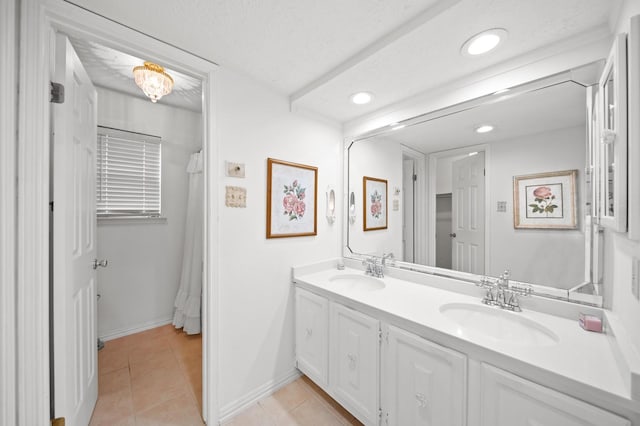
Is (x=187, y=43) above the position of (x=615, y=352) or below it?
above

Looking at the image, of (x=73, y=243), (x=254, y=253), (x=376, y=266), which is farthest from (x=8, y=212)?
(x=376, y=266)

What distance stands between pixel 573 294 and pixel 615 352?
350mm

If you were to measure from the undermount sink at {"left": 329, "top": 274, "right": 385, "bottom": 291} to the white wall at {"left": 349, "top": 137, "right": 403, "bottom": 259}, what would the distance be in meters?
0.27

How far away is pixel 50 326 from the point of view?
1133mm

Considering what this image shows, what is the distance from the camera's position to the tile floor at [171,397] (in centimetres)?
152

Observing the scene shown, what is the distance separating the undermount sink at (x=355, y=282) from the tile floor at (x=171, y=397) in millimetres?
791

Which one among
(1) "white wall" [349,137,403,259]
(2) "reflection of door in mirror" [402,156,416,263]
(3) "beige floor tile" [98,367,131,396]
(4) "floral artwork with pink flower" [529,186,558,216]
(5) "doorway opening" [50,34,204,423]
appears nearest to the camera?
(5) "doorway opening" [50,34,204,423]

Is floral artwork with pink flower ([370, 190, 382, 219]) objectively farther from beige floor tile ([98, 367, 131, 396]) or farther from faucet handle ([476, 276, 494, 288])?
beige floor tile ([98, 367, 131, 396])

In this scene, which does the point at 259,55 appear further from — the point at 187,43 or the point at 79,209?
the point at 79,209

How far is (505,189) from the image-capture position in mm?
1395

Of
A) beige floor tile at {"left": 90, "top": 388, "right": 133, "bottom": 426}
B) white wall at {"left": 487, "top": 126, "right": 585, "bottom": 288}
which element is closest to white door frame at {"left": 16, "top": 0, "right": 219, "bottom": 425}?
beige floor tile at {"left": 90, "top": 388, "right": 133, "bottom": 426}

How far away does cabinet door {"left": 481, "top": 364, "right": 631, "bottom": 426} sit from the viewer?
2.42 feet

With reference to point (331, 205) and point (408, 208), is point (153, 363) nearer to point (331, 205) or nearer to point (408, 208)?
point (331, 205)

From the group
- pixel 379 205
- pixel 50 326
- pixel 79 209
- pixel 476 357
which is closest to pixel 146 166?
pixel 79 209
